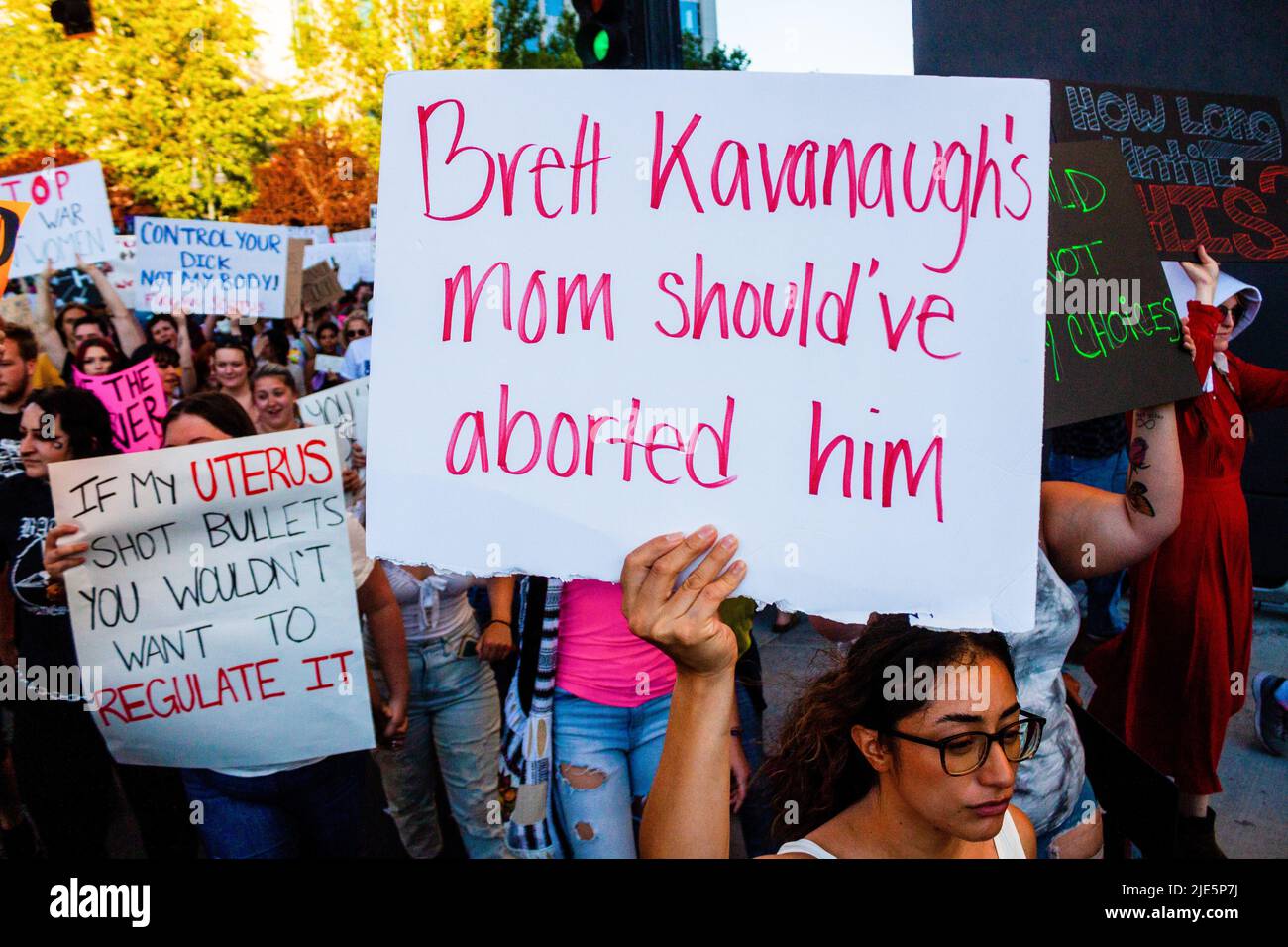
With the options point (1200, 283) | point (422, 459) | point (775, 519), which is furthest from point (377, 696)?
point (1200, 283)

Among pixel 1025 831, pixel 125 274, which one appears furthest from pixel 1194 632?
pixel 125 274

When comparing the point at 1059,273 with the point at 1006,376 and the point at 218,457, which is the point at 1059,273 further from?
the point at 218,457

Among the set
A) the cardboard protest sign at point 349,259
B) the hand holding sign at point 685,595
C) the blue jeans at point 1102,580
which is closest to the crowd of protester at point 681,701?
the hand holding sign at point 685,595

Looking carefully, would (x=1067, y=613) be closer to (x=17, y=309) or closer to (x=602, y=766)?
(x=602, y=766)

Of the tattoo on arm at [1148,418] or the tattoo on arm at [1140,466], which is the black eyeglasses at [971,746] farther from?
the tattoo on arm at [1148,418]

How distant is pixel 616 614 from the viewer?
2.42m

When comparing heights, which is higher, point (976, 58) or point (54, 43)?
point (54, 43)

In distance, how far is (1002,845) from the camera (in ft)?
5.59

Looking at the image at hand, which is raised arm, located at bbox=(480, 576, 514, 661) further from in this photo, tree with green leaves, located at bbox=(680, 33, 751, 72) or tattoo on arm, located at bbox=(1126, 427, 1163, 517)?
tree with green leaves, located at bbox=(680, 33, 751, 72)

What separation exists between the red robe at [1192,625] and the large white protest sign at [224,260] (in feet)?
14.2

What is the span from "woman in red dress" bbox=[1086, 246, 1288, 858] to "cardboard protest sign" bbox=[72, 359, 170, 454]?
3599 mm

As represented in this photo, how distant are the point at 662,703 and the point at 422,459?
121 centimetres

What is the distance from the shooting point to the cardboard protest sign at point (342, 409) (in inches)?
149

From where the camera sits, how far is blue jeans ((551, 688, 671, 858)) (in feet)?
7.52
